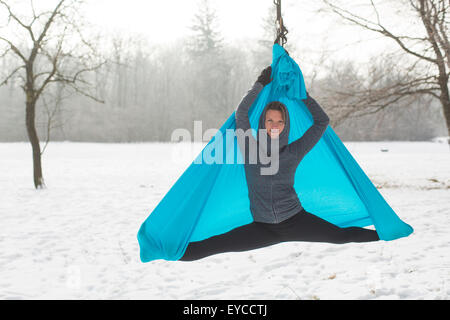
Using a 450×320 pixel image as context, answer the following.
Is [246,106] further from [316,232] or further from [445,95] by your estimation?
[445,95]

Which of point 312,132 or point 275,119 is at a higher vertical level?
point 275,119

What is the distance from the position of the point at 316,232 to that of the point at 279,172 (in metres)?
0.67

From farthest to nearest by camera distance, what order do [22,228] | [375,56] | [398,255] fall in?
[375,56]
[22,228]
[398,255]

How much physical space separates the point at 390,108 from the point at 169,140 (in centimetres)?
2611

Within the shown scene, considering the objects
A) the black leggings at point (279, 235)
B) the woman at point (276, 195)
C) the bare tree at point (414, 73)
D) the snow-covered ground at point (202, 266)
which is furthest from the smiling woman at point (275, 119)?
the bare tree at point (414, 73)

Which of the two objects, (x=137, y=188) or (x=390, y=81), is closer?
(x=390, y=81)

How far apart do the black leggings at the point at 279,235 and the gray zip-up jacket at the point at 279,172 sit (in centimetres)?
9

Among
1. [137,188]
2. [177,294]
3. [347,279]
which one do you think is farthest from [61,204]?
[347,279]

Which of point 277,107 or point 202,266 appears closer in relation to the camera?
point 277,107

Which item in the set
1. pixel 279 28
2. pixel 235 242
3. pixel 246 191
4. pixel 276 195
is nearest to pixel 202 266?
pixel 235 242

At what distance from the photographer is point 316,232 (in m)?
3.10

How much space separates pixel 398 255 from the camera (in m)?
3.74

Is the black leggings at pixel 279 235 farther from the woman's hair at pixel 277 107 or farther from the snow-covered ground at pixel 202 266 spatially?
the woman's hair at pixel 277 107
